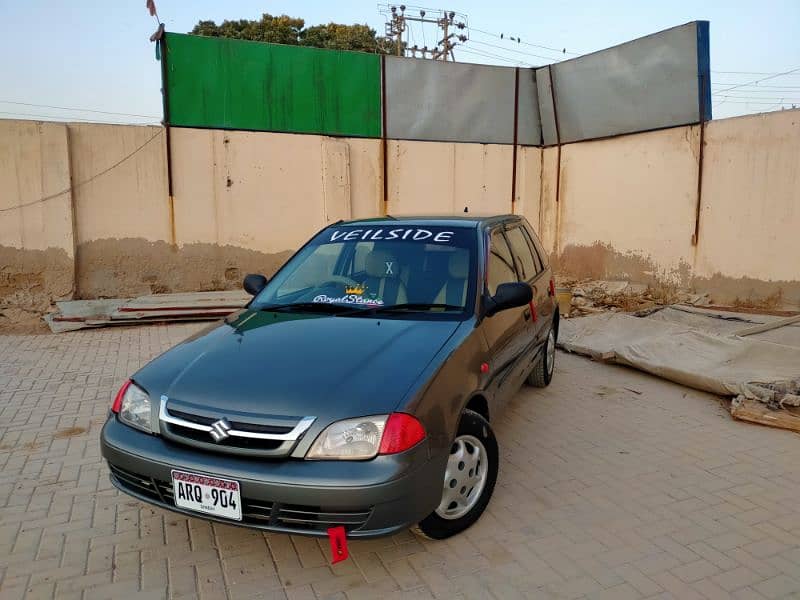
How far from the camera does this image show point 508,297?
3418 millimetres

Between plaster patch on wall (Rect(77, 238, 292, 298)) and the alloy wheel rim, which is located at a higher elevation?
plaster patch on wall (Rect(77, 238, 292, 298))

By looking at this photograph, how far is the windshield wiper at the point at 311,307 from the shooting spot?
3449mm

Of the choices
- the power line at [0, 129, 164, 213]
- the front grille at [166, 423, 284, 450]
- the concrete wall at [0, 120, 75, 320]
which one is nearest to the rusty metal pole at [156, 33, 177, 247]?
the power line at [0, 129, 164, 213]

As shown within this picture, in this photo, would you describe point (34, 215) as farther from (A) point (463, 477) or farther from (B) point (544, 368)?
(A) point (463, 477)

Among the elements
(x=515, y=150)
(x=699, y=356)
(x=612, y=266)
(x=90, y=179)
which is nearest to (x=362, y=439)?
(x=699, y=356)

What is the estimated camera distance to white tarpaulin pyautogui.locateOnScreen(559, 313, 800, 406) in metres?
4.79

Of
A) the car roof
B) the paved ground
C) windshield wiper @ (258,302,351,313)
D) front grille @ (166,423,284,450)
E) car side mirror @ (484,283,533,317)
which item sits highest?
the car roof

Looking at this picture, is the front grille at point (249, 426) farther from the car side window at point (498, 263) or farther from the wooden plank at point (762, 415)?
the wooden plank at point (762, 415)

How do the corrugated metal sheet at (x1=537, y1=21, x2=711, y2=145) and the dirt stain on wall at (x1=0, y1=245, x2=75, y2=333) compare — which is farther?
the corrugated metal sheet at (x1=537, y1=21, x2=711, y2=145)

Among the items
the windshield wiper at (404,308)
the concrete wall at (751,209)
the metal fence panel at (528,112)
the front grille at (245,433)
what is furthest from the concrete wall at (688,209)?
the front grille at (245,433)

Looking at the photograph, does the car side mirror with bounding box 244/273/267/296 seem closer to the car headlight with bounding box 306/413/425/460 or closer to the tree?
the car headlight with bounding box 306/413/425/460

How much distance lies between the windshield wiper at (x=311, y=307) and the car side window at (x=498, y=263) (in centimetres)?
92

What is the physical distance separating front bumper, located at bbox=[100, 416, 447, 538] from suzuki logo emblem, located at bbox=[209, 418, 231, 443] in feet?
0.28

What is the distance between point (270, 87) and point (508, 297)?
8028 millimetres
